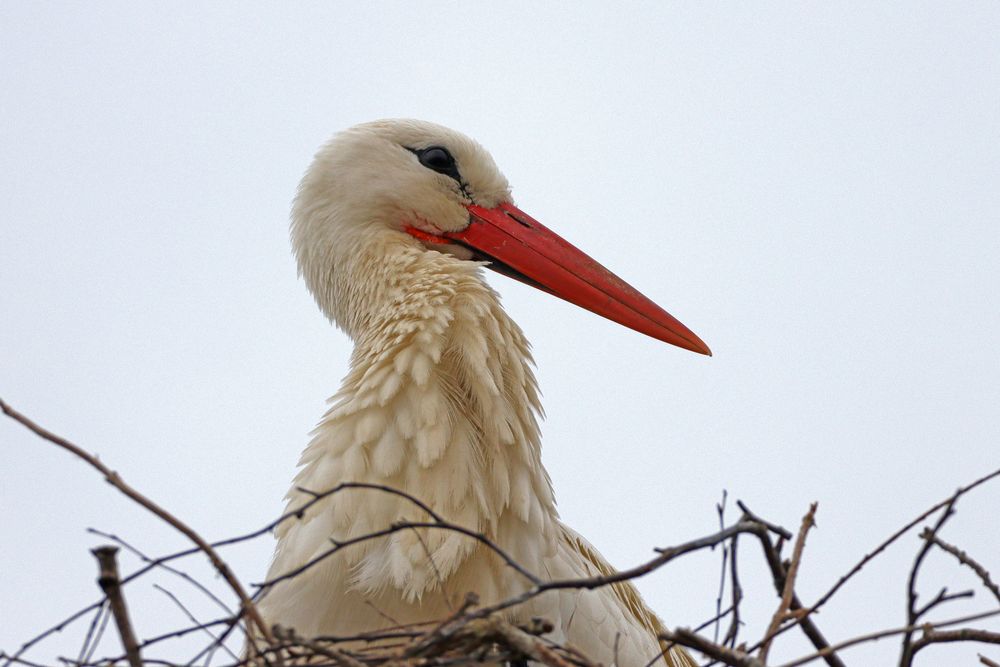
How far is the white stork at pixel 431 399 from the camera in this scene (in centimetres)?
212

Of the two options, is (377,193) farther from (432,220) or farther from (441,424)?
(441,424)

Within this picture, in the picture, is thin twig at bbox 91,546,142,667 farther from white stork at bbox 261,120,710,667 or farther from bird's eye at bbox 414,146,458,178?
bird's eye at bbox 414,146,458,178

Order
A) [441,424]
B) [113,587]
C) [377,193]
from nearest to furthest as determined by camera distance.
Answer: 1. [113,587]
2. [441,424]
3. [377,193]

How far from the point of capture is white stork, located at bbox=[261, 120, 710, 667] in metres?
2.12

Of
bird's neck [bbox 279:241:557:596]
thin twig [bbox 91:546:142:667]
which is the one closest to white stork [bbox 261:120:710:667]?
bird's neck [bbox 279:241:557:596]

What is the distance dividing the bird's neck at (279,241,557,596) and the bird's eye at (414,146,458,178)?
46 cm

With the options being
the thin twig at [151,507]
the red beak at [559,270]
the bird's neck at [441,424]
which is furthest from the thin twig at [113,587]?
the red beak at [559,270]

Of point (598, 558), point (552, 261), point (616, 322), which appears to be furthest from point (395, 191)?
point (598, 558)

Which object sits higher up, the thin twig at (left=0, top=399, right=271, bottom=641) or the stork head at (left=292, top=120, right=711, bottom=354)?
the stork head at (left=292, top=120, right=711, bottom=354)

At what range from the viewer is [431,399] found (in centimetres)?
229

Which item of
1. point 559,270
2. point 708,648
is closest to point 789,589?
point 708,648

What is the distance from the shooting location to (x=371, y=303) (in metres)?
2.62

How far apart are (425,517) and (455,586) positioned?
13cm

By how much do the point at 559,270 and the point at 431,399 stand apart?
70 centimetres
